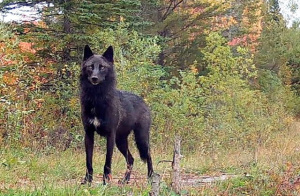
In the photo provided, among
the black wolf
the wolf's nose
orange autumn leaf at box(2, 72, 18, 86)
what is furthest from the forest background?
the wolf's nose

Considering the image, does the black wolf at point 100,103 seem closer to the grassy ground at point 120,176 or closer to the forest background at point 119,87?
the grassy ground at point 120,176

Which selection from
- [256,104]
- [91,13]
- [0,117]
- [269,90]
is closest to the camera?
[0,117]

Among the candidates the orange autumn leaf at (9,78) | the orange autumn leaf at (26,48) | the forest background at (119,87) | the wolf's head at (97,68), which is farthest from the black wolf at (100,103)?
the orange autumn leaf at (26,48)

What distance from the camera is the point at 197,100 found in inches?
571

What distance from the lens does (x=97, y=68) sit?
6.86m

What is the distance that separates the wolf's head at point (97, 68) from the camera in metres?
6.82

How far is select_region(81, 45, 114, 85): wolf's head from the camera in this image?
6.82 metres

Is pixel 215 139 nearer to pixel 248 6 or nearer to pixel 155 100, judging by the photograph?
pixel 155 100

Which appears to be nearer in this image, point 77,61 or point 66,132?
point 66,132

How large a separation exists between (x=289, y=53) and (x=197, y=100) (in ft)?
58.7

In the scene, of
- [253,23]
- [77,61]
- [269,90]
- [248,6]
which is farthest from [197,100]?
[253,23]

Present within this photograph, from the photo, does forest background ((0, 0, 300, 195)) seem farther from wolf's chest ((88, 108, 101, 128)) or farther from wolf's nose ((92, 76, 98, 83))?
wolf's nose ((92, 76, 98, 83))

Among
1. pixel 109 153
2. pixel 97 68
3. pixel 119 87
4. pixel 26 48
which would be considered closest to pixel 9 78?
pixel 119 87

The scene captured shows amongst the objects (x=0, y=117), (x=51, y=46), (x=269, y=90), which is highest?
(x=51, y=46)
